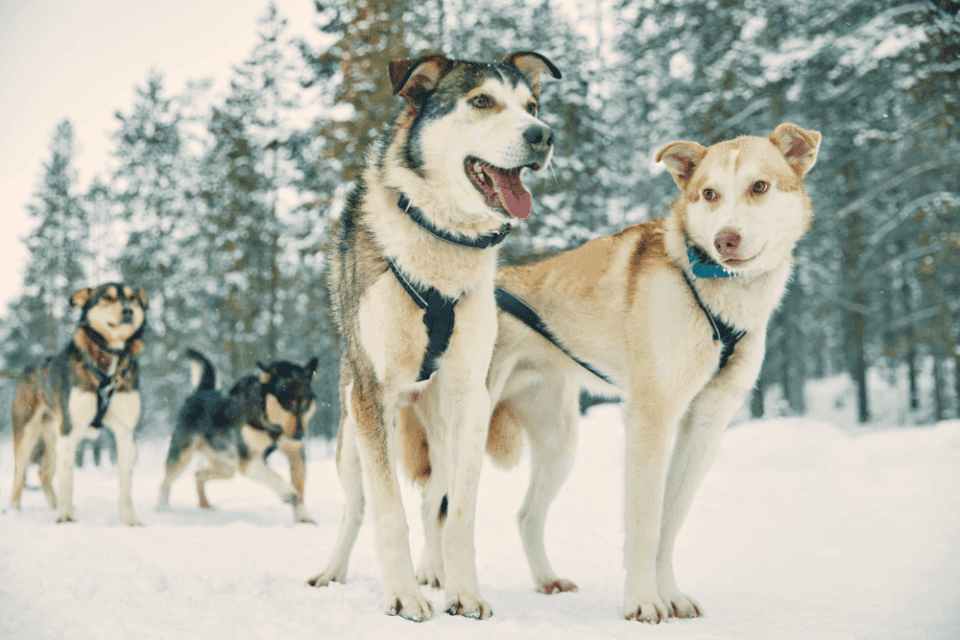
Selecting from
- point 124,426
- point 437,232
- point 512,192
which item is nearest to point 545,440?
point 437,232

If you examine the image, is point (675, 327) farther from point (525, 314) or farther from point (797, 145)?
point (797, 145)

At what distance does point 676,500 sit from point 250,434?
15.9ft

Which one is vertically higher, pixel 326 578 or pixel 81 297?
pixel 81 297

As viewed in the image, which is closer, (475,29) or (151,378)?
(475,29)

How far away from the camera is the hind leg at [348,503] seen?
3.51 m

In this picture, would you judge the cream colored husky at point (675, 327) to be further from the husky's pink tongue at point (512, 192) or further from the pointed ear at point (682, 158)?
the husky's pink tongue at point (512, 192)

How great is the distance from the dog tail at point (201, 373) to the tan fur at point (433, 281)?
5.63 metres

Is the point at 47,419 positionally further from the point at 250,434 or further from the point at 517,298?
the point at 517,298

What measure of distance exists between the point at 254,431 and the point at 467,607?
4740mm

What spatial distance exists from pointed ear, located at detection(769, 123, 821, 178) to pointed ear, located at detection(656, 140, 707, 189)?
348 mm

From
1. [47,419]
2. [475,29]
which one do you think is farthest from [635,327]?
[475,29]

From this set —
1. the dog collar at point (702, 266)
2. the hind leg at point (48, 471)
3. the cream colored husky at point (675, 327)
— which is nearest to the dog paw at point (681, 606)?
the cream colored husky at point (675, 327)

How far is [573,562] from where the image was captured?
4633 mm

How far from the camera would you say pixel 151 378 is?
2766 centimetres
